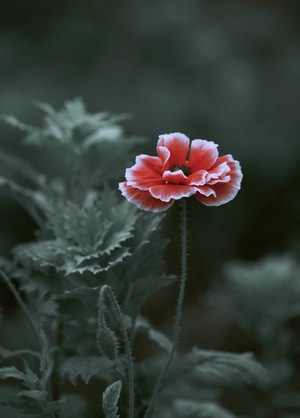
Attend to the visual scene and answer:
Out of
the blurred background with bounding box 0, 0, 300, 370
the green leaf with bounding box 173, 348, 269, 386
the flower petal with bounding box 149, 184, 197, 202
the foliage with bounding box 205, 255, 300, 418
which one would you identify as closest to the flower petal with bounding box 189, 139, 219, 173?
the flower petal with bounding box 149, 184, 197, 202

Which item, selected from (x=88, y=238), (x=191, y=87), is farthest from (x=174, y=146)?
(x=191, y=87)

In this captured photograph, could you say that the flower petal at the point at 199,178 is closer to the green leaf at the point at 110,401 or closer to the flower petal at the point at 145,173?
the flower petal at the point at 145,173

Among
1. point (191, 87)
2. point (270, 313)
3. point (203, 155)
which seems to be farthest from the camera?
point (191, 87)

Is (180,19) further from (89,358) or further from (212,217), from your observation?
(89,358)

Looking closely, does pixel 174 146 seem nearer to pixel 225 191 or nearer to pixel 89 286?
pixel 225 191

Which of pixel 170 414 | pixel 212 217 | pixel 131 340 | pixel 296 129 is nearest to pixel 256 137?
pixel 296 129

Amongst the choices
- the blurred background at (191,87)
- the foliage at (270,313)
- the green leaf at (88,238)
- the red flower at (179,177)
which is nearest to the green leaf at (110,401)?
the green leaf at (88,238)

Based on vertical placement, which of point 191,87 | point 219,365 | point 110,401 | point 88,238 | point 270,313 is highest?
point 191,87
